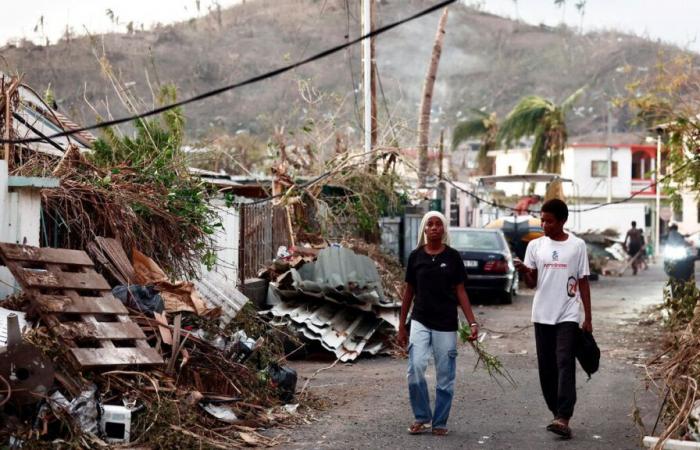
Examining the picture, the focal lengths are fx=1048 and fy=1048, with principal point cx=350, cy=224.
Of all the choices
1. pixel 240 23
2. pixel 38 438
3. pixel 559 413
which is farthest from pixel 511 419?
pixel 240 23

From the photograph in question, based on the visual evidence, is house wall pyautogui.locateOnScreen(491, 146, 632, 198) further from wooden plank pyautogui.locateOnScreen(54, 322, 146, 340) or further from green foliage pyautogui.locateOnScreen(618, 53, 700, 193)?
wooden plank pyautogui.locateOnScreen(54, 322, 146, 340)

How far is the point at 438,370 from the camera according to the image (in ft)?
28.6

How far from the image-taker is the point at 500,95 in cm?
13875

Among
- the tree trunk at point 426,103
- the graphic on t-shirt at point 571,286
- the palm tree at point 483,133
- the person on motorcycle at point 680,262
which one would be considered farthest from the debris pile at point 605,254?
the graphic on t-shirt at point 571,286

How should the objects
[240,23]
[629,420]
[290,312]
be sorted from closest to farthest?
[629,420] → [290,312] → [240,23]

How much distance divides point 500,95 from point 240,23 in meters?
35.3

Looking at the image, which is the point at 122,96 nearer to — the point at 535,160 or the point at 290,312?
the point at 290,312

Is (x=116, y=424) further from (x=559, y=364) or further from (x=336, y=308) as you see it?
(x=336, y=308)

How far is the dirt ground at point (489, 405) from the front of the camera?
841 centimetres

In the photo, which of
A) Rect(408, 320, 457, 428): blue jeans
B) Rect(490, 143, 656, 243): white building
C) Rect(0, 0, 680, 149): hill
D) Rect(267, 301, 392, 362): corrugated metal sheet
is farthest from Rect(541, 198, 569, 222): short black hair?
Rect(0, 0, 680, 149): hill

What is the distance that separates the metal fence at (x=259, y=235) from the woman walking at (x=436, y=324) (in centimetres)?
653

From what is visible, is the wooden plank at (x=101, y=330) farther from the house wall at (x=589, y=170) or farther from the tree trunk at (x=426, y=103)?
the house wall at (x=589, y=170)

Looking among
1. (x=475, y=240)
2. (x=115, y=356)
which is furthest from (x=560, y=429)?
(x=475, y=240)

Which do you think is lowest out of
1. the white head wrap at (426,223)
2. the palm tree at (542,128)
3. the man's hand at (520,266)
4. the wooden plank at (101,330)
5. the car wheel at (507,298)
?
the car wheel at (507,298)
